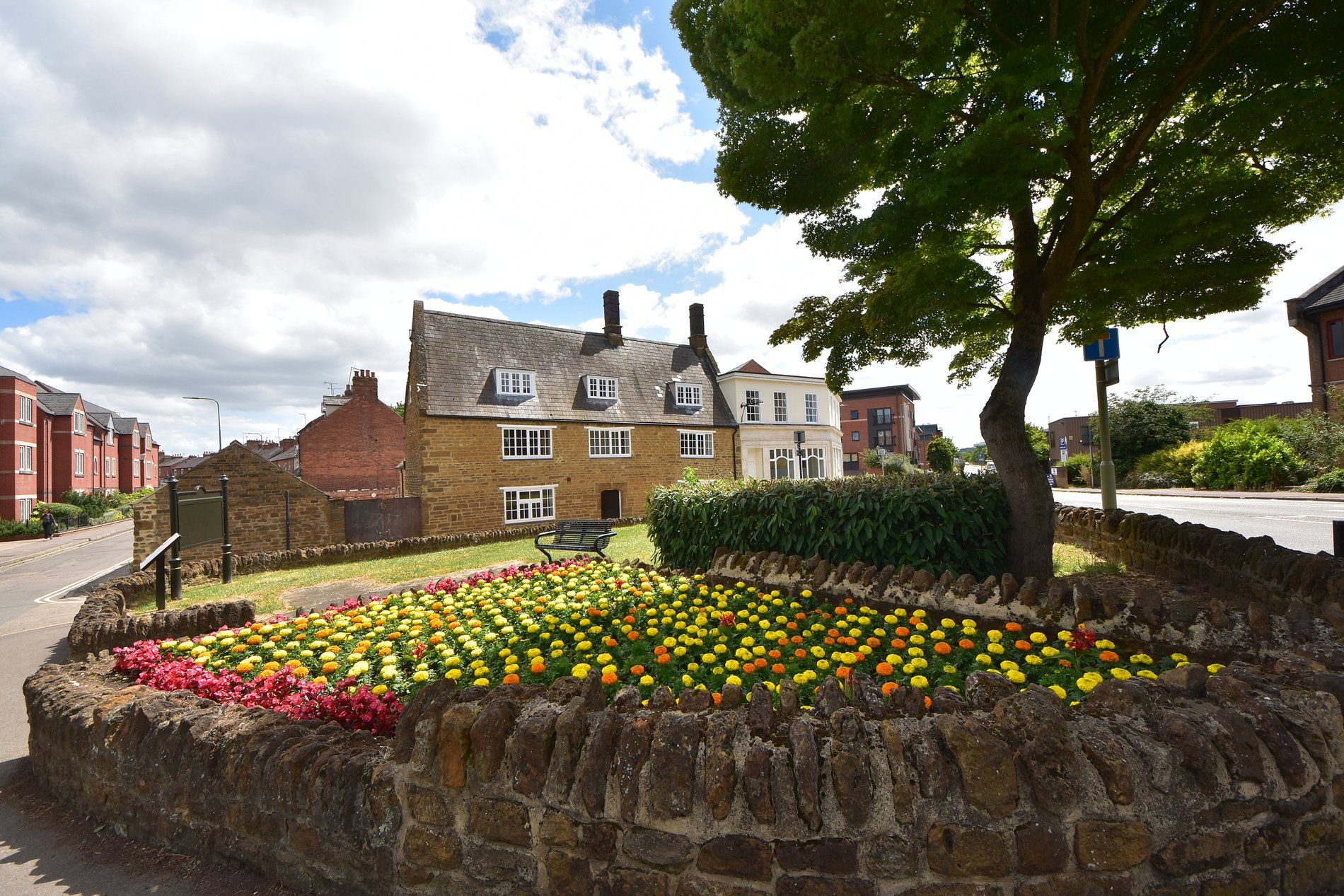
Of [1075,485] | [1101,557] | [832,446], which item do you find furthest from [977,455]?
[1101,557]

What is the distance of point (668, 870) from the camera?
218 centimetres

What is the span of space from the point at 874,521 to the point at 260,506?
16650 millimetres

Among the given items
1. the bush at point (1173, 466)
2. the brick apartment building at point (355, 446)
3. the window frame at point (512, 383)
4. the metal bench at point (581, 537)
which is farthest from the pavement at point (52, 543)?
the bush at point (1173, 466)

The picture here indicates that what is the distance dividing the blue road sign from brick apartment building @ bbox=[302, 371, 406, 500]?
31.6m

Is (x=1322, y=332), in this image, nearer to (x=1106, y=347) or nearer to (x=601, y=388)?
(x=1106, y=347)

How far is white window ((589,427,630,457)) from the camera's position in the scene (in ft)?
76.5

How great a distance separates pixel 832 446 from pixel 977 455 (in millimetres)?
89704

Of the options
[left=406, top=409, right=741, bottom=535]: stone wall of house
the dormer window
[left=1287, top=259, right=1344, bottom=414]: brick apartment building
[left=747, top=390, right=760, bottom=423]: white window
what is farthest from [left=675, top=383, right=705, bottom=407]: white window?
[left=1287, top=259, right=1344, bottom=414]: brick apartment building

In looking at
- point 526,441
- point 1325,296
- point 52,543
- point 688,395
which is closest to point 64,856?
point 526,441

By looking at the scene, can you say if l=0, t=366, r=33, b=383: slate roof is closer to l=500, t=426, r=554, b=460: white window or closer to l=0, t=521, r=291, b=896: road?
l=500, t=426, r=554, b=460: white window

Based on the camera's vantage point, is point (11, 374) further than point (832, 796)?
Yes

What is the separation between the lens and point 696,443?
87.5 ft

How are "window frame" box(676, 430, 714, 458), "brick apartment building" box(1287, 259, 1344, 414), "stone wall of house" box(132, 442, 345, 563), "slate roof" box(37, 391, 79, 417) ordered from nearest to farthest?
"stone wall of house" box(132, 442, 345, 563)
"window frame" box(676, 430, 714, 458)
"brick apartment building" box(1287, 259, 1344, 414)
"slate roof" box(37, 391, 79, 417)

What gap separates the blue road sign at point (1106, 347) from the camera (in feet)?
30.4
